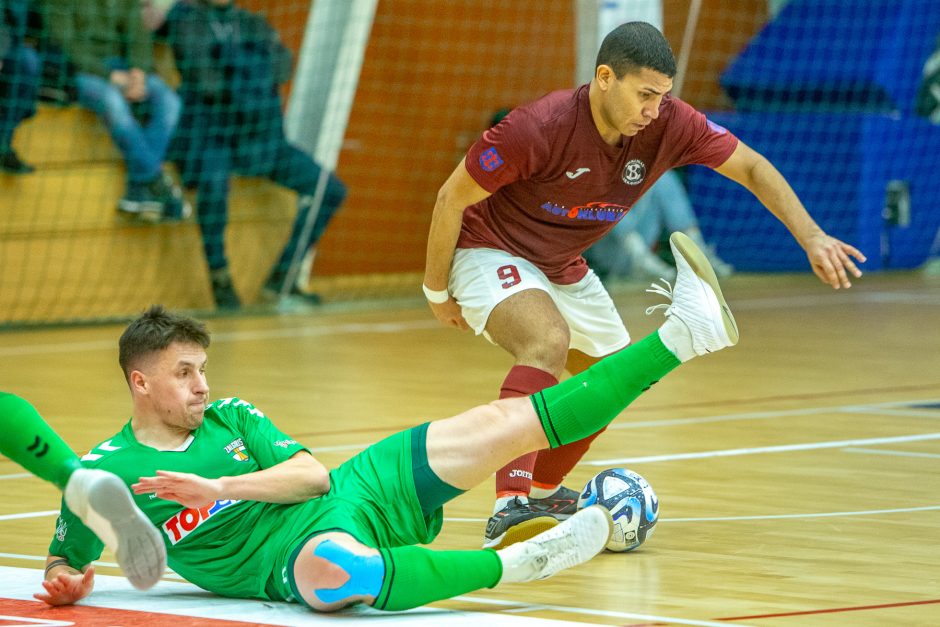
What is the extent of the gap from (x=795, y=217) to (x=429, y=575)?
199cm

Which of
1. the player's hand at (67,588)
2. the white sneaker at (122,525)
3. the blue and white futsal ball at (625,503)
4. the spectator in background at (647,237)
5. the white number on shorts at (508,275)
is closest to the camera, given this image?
the white sneaker at (122,525)

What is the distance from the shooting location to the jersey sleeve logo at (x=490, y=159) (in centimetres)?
506

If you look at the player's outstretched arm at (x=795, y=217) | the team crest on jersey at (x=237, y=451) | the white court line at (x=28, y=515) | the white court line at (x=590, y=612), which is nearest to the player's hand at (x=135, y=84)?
the white court line at (x=28, y=515)

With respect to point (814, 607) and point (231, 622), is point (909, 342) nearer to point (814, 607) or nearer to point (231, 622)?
point (814, 607)

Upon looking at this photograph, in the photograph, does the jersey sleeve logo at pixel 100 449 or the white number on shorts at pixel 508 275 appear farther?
the white number on shorts at pixel 508 275

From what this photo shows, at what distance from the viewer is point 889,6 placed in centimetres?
1599

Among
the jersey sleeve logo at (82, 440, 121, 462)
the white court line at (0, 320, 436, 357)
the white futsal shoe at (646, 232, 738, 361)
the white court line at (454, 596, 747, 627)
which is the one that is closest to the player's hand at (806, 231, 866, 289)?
the white futsal shoe at (646, 232, 738, 361)

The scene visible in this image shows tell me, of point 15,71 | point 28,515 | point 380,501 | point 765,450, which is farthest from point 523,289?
point 15,71

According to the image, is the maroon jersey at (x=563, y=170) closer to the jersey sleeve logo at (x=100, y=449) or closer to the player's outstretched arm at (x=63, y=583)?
the jersey sleeve logo at (x=100, y=449)

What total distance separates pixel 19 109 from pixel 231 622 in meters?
8.46

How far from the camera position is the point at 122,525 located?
12.3 feet

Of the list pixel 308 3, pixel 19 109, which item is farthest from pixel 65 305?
pixel 308 3

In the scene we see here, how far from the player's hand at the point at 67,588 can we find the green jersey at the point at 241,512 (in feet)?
0.29

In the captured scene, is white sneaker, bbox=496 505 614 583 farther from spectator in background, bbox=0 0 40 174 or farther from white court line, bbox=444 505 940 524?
spectator in background, bbox=0 0 40 174
